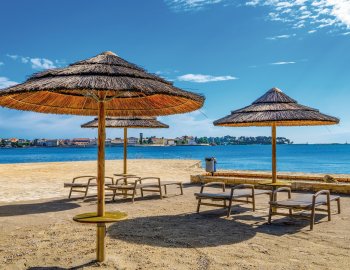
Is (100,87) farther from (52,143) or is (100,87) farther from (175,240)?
(52,143)

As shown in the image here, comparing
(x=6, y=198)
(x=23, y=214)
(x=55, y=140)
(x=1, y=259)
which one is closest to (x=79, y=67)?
(x=1, y=259)

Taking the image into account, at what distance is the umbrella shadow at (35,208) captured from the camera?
729 centimetres

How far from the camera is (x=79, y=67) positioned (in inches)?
170

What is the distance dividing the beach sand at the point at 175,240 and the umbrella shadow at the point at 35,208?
0.07 ft

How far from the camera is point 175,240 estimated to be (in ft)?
16.7

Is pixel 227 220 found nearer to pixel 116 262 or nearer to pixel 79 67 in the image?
pixel 116 262

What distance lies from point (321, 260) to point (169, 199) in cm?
513

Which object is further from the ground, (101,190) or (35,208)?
(101,190)

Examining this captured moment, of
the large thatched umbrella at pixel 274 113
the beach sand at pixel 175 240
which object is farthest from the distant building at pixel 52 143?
the large thatched umbrella at pixel 274 113

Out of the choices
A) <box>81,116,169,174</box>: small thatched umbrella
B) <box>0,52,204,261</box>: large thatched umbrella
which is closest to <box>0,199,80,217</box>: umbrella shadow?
<box>0,52,204,261</box>: large thatched umbrella

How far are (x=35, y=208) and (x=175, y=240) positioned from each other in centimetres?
401

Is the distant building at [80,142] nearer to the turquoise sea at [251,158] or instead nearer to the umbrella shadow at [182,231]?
the turquoise sea at [251,158]

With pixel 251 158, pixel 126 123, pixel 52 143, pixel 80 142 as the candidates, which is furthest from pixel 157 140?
pixel 126 123

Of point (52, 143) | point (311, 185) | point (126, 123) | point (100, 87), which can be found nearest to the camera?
point (100, 87)
